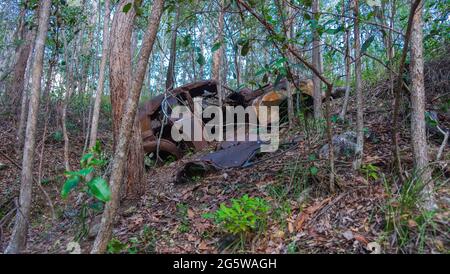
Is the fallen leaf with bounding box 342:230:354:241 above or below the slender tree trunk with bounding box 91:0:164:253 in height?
below

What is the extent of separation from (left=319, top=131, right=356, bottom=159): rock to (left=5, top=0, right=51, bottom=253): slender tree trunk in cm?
329

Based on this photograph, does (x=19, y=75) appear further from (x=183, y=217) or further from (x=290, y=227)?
(x=290, y=227)

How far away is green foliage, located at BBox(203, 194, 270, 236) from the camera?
3.00 m

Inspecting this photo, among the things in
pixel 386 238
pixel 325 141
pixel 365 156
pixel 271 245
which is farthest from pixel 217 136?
pixel 386 238

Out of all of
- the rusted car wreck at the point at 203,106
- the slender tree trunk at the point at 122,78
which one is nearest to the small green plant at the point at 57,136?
the rusted car wreck at the point at 203,106

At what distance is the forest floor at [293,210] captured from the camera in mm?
2758

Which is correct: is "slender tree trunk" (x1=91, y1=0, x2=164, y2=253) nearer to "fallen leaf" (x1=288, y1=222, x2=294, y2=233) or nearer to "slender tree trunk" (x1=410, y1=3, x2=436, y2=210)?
"fallen leaf" (x1=288, y1=222, x2=294, y2=233)

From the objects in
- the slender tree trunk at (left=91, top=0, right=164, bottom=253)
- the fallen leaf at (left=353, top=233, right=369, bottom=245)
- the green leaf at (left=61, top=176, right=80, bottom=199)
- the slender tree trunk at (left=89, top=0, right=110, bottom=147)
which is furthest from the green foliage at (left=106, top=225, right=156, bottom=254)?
the slender tree trunk at (left=89, top=0, right=110, bottom=147)

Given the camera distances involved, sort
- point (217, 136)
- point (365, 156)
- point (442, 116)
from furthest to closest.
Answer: point (217, 136) → point (442, 116) → point (365, 156)

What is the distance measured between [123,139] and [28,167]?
1.43 meters

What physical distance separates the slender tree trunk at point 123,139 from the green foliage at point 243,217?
96 centimetres

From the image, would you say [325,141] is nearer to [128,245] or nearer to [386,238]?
[386,238]

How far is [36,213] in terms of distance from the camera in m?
5.39
